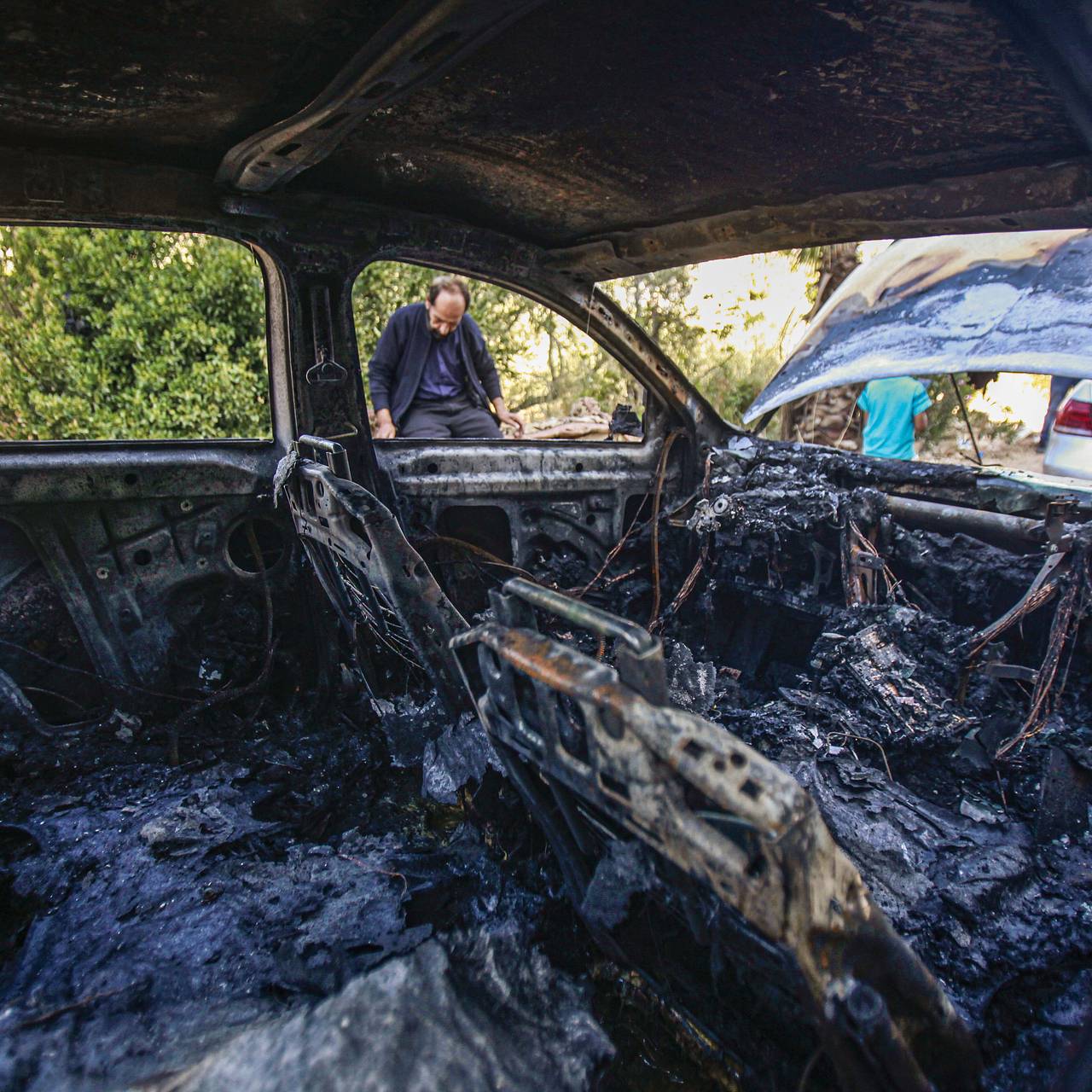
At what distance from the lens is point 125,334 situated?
7.47 metres

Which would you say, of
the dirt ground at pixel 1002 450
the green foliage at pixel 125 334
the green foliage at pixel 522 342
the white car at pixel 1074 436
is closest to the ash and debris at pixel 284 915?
the white car at pixel 1074 436

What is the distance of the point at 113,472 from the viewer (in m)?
2.49

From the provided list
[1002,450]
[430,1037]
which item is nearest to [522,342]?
[1002,450]

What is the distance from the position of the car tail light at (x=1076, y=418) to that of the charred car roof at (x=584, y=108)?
3636mm

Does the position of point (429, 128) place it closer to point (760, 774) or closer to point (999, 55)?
point (999, 55)

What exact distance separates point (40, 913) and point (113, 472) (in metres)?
1.46

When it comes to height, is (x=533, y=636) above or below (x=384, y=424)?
below

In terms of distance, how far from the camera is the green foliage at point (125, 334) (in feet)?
24.0

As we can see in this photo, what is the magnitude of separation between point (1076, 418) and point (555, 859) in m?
5.37

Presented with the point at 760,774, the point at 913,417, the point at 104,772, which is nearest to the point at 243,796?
the point at 104,772

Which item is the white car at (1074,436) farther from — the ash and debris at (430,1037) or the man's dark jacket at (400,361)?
the ash and debris at (430,1037)

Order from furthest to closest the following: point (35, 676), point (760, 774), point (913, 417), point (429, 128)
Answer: point (913, 417)
point (35, 676)
point (429, 128)
point (760, 774)

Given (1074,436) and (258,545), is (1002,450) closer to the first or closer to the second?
(1074,436)

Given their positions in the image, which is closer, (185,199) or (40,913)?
(40,913)
